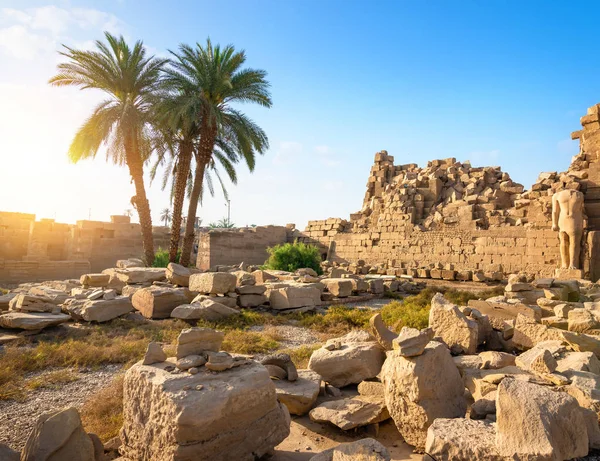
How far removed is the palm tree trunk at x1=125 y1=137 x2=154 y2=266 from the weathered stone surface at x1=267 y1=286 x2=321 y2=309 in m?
7.66

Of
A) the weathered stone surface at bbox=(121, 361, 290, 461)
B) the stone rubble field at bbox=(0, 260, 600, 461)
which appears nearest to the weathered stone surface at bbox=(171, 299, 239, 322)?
the stone rubble field at bbox=(0, 260, 600, 461)

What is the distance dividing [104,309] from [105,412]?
13.4ft

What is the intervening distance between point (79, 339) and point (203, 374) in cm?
454

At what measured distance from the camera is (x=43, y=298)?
287 inches

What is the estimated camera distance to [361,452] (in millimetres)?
2270

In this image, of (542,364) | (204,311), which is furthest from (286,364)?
(204,311)

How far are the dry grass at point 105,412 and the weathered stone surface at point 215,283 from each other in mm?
4492

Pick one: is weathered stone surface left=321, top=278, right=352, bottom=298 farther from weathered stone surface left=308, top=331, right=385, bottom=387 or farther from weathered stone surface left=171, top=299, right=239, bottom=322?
weathered stone surface left=308, top=331, right=385, bottom=387

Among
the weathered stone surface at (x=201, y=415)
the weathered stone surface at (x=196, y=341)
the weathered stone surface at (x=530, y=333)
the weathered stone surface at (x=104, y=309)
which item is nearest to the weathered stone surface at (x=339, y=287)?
the weathered stone surface at (x=104, y=309)

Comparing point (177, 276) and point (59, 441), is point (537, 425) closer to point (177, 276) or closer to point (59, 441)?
point (59, 441)

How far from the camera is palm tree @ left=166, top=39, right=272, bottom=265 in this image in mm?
14383

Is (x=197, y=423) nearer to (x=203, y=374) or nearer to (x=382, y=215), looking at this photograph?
(x=203, y=374)

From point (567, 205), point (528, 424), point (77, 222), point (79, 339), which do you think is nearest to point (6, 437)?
point (79, 339)

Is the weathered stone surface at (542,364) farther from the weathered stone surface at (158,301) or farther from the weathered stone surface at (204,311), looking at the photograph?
the weathered stone surface at (158,301)
